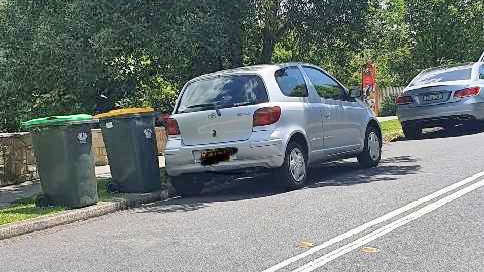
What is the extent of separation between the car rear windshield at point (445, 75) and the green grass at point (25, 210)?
9.06 metres

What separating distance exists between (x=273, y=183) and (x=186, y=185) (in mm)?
1177

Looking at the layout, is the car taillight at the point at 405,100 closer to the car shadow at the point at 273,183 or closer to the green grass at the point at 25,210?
the car shadow at the point at 273,183

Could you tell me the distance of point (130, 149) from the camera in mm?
9484

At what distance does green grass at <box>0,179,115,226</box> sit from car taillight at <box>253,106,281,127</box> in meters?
2.09

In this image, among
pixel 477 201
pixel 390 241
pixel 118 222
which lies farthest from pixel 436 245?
pixel 118 222

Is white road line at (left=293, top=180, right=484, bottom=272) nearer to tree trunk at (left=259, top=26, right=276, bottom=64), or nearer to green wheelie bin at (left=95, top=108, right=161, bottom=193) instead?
green wheelie bin at (left=95, top=108, right=161, bottom=193)

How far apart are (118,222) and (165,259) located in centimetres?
213

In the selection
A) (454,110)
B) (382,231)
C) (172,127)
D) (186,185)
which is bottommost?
(382,231)

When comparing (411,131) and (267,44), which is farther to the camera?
(411,131)

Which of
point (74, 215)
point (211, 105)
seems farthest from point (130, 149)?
point (74, 215)

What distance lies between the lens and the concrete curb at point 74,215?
746 cm

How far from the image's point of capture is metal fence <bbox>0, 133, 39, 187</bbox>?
37.2ft

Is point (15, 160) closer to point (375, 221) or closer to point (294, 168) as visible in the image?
point (294, 168)

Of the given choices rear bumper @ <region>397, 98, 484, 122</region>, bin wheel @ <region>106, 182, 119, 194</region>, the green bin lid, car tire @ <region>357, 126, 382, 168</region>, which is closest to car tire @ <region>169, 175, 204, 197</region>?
bin wheel @ <region>106, 182, 119, 194</region>
